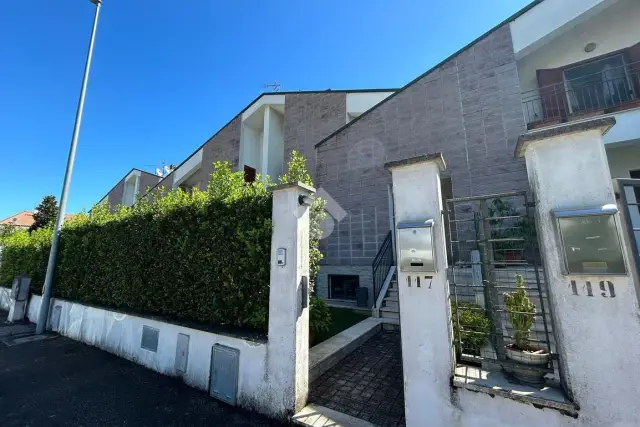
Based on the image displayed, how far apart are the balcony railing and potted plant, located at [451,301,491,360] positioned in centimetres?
692

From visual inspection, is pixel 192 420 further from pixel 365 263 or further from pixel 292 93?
pixel 292 93

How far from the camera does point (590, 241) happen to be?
2.09 m

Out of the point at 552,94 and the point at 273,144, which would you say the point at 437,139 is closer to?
the point at 552,94

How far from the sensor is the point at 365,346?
521cm

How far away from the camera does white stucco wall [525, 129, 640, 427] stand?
1946 millimetres

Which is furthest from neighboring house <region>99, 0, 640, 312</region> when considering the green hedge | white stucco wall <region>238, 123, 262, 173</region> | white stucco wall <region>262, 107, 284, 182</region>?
the green hedge

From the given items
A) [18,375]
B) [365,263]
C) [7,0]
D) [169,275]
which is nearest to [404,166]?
[169,275]

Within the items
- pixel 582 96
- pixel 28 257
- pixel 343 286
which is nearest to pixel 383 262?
pixel 343 286

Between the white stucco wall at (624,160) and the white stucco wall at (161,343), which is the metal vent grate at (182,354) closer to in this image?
the white stucco wall at (161,343)

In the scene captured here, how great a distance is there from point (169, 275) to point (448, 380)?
453 centimetres

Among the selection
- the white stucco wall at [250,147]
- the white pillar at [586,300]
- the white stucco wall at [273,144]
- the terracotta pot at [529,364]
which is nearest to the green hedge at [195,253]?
the terracotta pot at [529,364]

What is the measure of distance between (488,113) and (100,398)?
10.5 m

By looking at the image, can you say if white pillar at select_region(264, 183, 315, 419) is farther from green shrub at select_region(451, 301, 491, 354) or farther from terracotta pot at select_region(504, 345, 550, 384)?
terracotta pot at select_region(504, 345, 550, 384)

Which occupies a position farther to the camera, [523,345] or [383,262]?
[383,262]
